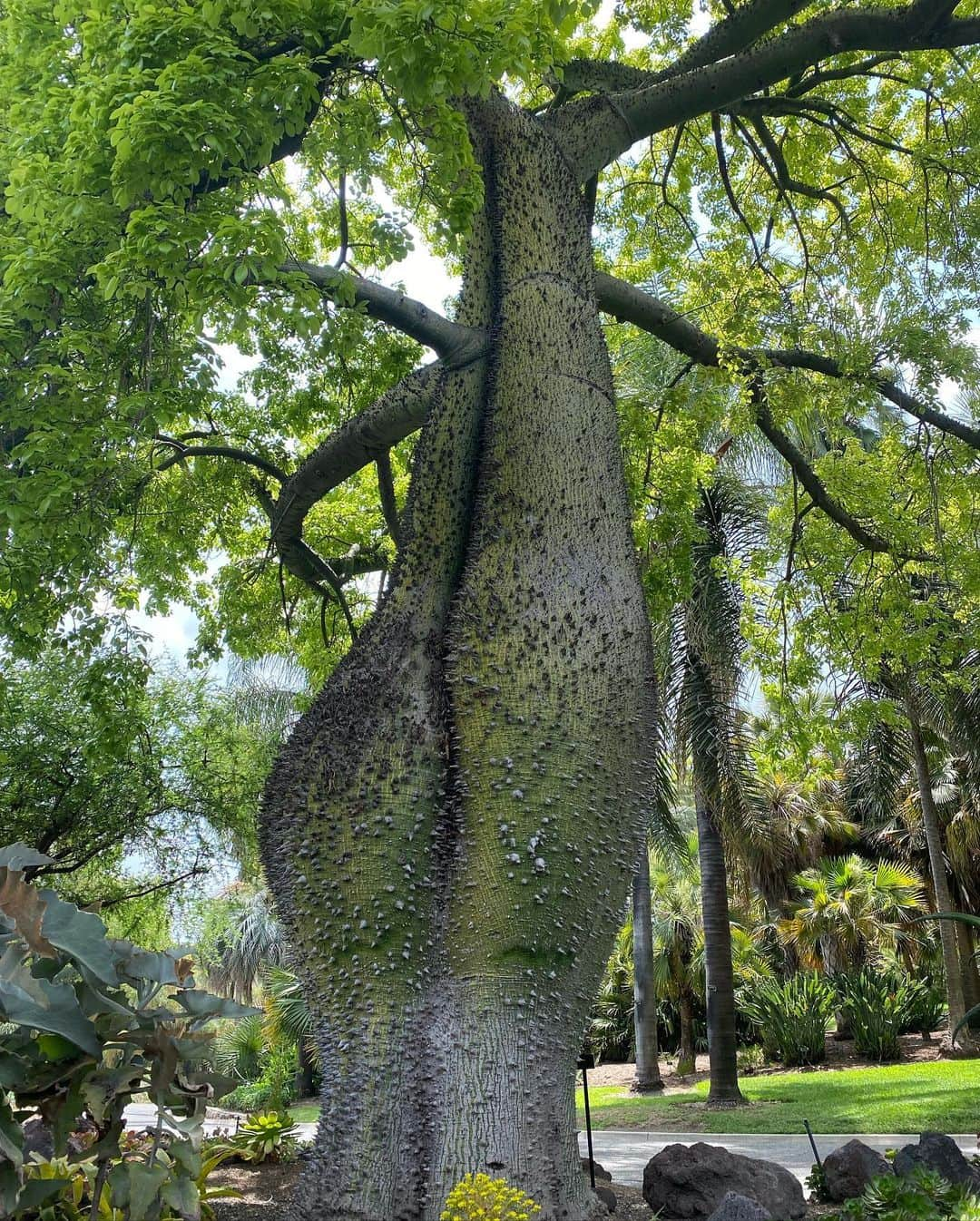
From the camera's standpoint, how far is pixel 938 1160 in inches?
182

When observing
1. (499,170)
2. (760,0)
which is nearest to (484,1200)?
(499,170)

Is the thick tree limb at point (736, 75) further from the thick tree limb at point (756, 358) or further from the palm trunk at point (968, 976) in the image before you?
the palm trunk at point (968, 976)

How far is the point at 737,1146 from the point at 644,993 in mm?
6724

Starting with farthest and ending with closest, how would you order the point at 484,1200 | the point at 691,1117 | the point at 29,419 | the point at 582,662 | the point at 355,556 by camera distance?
the point at 691,1117, the point at 355,556, the point at 29,419, the point at 582,662, the point at 484,1200

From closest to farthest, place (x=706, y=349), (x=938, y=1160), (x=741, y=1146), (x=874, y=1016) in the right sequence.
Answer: (x=938, y=1160)
(x=706, y=349)
(x=741, y=1146)
(x=874, y=1016)

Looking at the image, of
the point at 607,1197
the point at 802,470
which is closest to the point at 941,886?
the point at 802,470

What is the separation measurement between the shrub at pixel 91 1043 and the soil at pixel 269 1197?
2.44 meters

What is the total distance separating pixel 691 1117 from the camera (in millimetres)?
11570

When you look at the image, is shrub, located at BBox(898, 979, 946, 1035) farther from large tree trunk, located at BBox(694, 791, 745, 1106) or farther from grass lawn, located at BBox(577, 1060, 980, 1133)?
large tree trunk, located at BBox(694, 791, 745, 1106)

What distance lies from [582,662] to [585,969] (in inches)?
51.0

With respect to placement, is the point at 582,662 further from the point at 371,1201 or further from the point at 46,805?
the point at 46,805

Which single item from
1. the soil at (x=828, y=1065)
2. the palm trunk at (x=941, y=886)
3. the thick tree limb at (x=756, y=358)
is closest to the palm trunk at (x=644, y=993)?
the soil at (x=828, y=1065)

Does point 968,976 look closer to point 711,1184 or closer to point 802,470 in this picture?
point 802,470

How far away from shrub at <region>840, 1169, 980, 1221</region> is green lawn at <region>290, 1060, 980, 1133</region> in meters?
4.87
